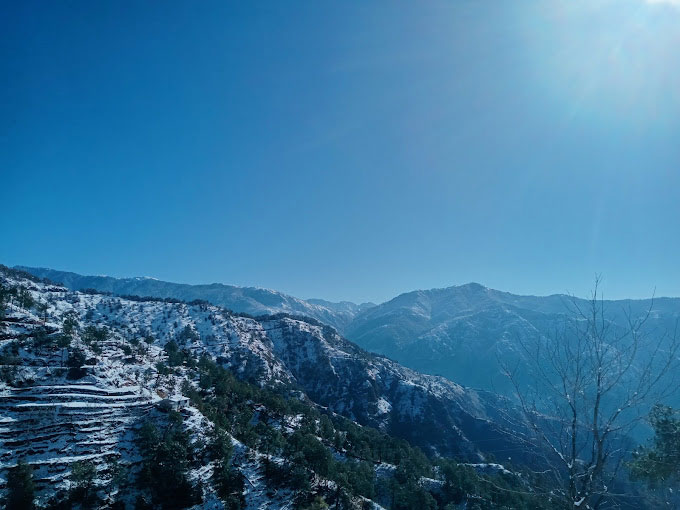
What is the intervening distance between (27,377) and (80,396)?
13.8 m

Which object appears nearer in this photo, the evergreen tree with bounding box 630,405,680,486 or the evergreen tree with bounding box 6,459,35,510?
the evergreen tree with bounding box 630,405,680,486

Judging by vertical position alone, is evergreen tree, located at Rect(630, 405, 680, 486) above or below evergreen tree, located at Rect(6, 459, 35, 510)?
above

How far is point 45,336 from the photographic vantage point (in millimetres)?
99438

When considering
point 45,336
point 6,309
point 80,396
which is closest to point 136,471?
point 80,396

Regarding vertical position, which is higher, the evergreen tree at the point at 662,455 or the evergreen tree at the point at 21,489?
the evergreen tree at the point at 662,455

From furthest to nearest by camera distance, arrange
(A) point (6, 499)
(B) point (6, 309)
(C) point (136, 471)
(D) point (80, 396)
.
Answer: (B) point (6, 309) → (D) point (80, 396) → (C) point (136, 471) → (A) point (6, 499)

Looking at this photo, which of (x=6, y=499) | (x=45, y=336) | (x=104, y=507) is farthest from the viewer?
(x=45, y=336)

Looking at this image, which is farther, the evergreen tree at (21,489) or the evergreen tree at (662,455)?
the evergreen tree at (21,489)

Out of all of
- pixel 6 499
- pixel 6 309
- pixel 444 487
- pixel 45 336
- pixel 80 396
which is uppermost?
pixel 6 309

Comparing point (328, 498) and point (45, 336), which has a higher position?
point (45, 336)

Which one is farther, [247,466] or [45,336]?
[45,336]

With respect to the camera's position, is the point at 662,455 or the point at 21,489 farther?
the point at 21,489

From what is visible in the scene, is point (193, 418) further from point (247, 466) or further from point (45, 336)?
point (45, 336)

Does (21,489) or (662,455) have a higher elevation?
(662,455)
